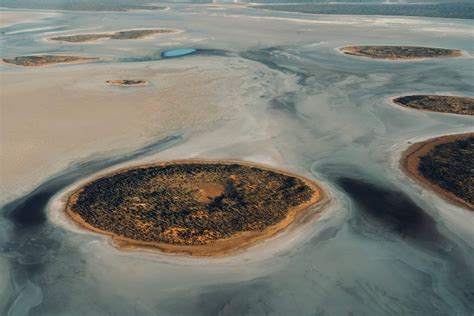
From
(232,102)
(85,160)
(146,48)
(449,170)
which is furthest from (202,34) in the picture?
(449,170)

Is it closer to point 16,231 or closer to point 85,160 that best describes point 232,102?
point 85,160

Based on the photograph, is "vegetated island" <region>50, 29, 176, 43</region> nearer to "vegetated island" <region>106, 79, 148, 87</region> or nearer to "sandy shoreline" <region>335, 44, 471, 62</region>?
"vegetated island" <region>106, 79, 148, 87</region>

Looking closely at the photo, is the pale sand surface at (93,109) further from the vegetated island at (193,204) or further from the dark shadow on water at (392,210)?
the dark shadow on water at (392,210)

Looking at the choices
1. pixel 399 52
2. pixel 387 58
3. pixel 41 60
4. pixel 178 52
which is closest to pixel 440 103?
pixel 387 58

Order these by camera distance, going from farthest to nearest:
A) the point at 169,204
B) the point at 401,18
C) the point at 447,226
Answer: the point at 401,18 → the point at 169,204 → the point at 447,226

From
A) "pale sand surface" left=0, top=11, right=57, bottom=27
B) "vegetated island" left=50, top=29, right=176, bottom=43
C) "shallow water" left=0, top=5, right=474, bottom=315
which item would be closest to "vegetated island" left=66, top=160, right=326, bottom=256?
"shallow water" left=0, top=5, right=474, bottom=315

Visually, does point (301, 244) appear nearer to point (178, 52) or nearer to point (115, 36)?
point (178, 52)
